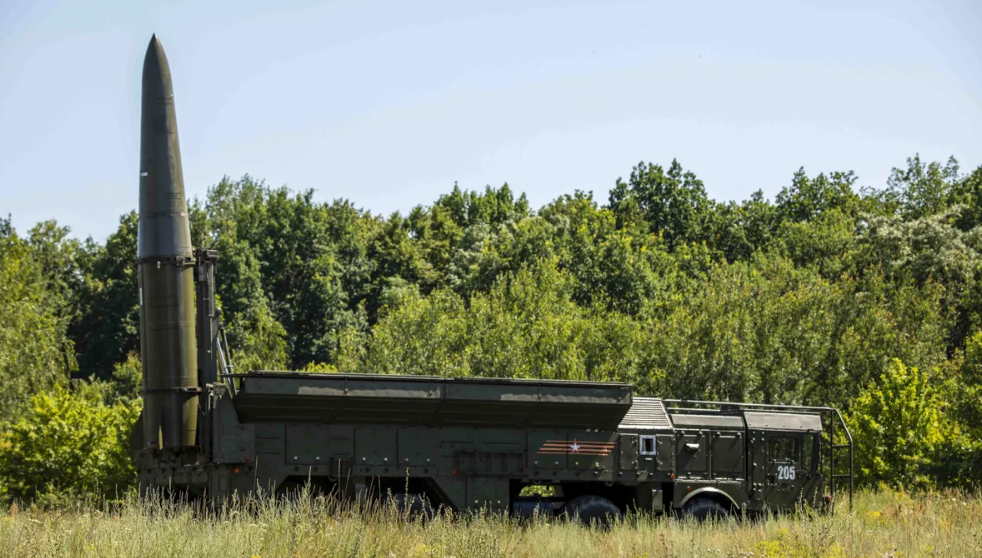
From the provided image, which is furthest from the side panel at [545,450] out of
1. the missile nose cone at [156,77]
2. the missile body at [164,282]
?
the missile nose cone at [156,77]

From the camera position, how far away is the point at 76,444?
3209 cm

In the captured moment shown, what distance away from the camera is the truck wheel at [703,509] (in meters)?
19.1

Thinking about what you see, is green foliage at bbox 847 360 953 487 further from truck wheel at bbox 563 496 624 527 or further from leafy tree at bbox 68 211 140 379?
leafy tree at bbox 68 211 140 379

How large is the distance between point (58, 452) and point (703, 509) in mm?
21303

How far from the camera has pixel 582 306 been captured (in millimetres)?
50031

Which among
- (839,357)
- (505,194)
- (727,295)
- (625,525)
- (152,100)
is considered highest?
(505,194)

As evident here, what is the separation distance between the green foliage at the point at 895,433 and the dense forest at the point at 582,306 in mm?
58

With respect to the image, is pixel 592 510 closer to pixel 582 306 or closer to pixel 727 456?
pixel 727 456

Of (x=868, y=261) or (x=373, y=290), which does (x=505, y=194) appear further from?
(x=868, y=261)

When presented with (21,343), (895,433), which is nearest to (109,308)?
(21,343)

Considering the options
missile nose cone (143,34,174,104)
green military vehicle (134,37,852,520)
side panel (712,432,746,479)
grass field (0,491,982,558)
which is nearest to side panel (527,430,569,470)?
green military vehicle (134,37,852,520)

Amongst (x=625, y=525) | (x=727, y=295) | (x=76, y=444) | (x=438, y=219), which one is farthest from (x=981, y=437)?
(x=438, y=219)

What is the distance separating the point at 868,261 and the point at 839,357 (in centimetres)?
1703

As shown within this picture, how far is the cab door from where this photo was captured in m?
Result: 19.6
